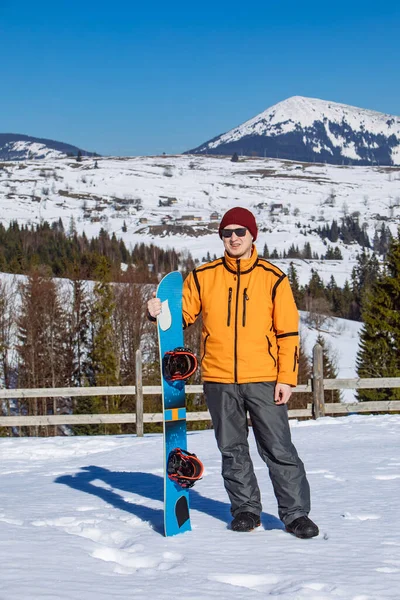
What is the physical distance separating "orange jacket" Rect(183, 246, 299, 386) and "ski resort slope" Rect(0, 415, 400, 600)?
98 cm

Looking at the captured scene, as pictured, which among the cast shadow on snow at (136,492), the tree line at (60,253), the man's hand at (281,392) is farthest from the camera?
the tree line at (60,253)

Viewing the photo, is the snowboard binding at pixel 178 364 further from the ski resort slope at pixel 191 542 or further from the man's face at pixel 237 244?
the ski resort slope at pixel 191 542

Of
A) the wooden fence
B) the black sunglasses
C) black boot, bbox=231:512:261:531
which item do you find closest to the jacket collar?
the black sunglasses

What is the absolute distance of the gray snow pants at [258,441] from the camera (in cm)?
406

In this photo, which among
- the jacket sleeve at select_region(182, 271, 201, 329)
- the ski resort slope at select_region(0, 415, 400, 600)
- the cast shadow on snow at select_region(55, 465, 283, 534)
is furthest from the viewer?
the cast shadow on snow at select_region(55, 465, 283, 534)

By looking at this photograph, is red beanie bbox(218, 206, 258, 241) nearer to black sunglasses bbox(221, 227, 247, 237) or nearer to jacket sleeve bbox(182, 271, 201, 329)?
black sunglasses bbox(221, 227, 247, 237)

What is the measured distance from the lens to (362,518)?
182 inches

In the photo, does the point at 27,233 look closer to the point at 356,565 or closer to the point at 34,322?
the point at 34,322

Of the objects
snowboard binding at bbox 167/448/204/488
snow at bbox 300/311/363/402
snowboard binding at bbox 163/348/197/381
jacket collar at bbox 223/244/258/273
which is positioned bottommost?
snow at bbox 300/311/363/402

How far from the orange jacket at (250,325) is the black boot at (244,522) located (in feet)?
2.81

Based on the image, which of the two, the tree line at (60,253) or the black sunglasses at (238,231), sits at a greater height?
the tree line at (60,253)

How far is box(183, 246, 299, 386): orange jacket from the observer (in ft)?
13.3

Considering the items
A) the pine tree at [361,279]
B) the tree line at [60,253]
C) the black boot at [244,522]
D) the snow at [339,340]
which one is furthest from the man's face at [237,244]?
the pine tree at [361,279]

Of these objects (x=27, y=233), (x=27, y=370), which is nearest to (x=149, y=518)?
(x=27, y=370)
